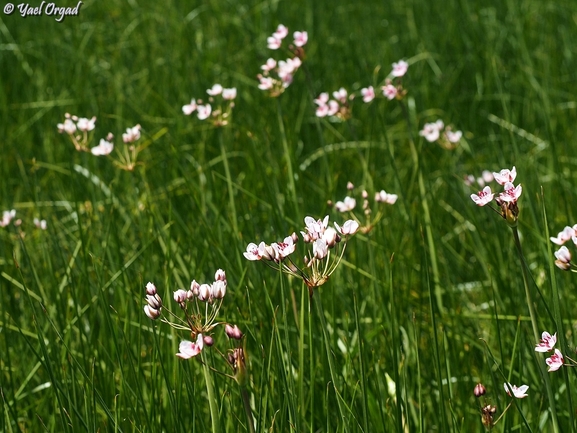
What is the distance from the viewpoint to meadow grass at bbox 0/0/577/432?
1.83 m

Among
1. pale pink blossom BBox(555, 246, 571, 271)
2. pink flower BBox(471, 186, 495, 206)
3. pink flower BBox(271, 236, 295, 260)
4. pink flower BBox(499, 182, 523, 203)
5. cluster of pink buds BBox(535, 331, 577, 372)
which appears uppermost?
pink flower BBox(471, 186, 495, 206)

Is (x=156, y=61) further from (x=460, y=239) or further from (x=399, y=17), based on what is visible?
(x=460, y=239)

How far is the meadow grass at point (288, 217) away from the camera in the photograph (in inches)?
72.2

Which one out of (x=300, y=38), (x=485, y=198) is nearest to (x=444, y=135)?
(x=300, y=38)

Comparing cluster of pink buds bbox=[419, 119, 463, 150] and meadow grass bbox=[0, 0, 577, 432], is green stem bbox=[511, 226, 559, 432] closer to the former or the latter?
meadow grass bbox=[0, 0, 577, 432]

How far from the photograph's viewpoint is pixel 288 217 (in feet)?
8.56

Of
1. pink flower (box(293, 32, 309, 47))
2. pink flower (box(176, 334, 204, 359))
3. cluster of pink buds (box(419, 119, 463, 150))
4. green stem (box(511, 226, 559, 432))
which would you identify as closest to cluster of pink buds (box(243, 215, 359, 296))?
pink flower (box(176, 334, 204, 359))

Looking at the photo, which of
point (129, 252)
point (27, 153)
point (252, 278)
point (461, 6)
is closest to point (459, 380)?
point (252, 278)

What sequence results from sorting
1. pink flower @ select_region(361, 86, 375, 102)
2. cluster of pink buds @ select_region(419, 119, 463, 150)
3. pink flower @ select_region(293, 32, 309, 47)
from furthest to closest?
cluster of pink buds @ select_region(419, 119, 463, 150), pink flower @ select_region(361, 86, 375, 102), pink flower @ select_region(293, 32, 309, 47)

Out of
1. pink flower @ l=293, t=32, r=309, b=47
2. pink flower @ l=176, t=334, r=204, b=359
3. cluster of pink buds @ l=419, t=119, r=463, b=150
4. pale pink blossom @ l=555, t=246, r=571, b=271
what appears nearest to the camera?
pink flower @ l=176, t=334, r=204, b=359

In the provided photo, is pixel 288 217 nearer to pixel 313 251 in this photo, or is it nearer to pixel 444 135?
pixel 444 135

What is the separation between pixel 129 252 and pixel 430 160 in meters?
1.73

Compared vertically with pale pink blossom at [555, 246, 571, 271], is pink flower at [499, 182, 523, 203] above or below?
above

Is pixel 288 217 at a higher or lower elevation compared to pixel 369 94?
lower
